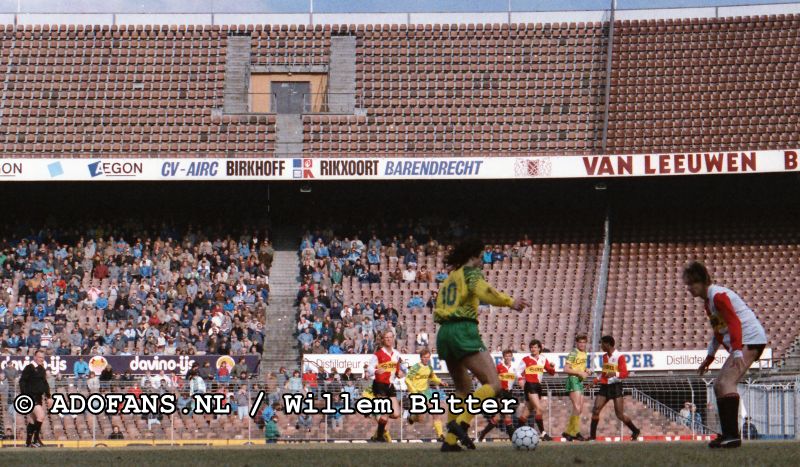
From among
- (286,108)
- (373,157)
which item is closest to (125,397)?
(373,157)

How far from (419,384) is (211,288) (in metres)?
14.1

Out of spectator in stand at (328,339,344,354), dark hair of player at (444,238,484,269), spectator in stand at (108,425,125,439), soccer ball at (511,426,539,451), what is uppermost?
dark hair of player at (444,238,484,269)

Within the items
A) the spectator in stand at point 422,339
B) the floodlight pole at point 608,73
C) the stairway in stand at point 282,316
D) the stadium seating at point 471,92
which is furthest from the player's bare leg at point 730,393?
the stadium seating at point 471,92

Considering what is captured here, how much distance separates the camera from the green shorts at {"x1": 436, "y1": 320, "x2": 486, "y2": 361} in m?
12.5

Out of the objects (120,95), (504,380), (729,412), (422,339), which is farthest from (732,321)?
(120,95)

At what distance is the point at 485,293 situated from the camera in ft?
40.3

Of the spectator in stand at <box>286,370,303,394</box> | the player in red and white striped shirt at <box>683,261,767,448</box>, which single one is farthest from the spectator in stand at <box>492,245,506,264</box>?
the player in red and white striped shirt at <box>683,261,767,448</box>

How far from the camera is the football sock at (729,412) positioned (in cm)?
1242

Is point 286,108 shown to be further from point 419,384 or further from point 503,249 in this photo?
point 419,384

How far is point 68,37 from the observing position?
41.3m

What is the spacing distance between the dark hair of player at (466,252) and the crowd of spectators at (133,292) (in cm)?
1903

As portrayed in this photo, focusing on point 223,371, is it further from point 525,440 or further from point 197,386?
point 525,440

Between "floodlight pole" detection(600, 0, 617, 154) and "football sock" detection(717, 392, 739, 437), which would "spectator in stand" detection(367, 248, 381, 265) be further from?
"football sock" detection(717, 392, 739, 437)

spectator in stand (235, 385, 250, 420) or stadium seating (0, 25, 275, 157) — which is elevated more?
stadium seating (0, 25, 275, 157)
